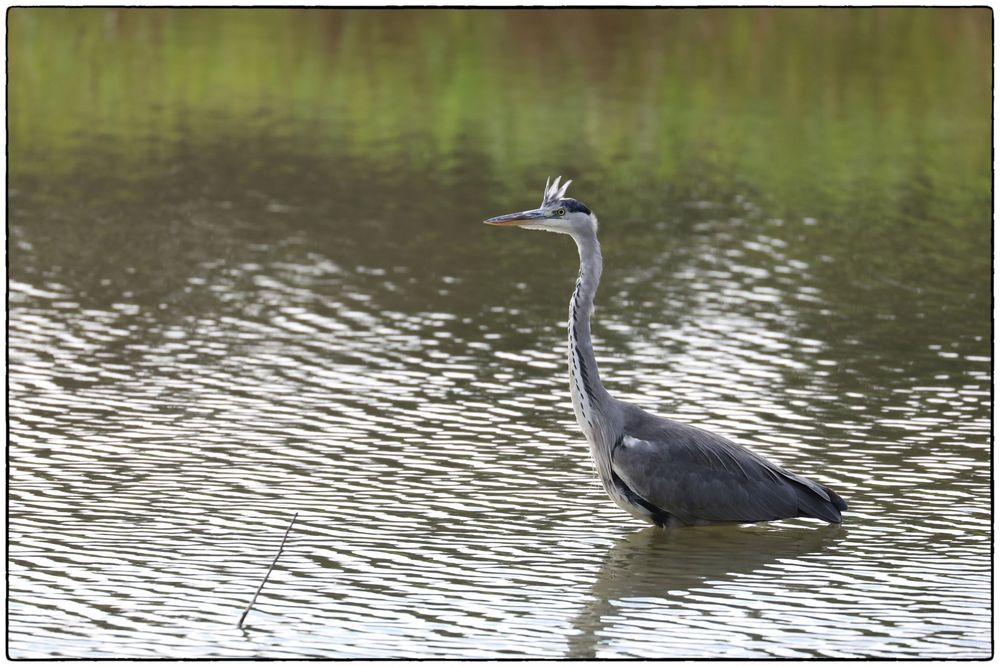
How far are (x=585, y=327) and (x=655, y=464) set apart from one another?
95cm

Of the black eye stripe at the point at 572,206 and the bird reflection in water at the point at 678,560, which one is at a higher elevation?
the black eye stripe at the point at 572,206

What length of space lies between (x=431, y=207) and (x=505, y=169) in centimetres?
254

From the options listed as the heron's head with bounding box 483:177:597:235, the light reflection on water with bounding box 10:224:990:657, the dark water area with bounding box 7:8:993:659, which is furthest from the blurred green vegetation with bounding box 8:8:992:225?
the heron's head with bounding box 483:177:597:235

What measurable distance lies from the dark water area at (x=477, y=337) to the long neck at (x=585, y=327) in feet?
2.72

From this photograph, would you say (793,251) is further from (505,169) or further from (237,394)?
(237,394)

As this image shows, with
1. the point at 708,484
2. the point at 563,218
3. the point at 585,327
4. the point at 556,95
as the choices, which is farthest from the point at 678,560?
the point at 556,95

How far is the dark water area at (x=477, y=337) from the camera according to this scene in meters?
9.90

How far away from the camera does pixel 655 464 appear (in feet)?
36.7

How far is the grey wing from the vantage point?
440 inches

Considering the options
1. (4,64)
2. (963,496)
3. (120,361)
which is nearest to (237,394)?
(120,361)

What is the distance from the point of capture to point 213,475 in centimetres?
1191

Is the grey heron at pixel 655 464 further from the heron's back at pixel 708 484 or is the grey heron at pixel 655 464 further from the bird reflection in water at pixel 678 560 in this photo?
the bird reflection in water at pixel 678 560

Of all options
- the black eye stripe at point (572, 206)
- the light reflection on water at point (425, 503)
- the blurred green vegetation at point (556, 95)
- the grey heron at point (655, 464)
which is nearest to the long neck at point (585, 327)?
the grey heron at point (655, 464)

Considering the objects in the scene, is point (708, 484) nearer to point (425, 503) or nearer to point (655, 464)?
point (655, 464)
